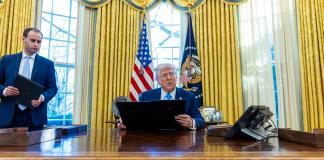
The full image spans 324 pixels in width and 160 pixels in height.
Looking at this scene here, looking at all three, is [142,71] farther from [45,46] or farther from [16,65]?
[16,65]

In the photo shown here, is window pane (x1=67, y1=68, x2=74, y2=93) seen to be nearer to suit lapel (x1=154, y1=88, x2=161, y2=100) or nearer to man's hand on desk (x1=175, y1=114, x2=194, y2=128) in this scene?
suit lapel (x1=154, y1=88, x2=161, y2=100)

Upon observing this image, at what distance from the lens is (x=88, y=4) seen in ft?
16.1

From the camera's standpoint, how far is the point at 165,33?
536 cm

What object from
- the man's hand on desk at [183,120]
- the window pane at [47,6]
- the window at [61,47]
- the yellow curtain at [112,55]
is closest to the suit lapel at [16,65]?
the man's hand on desk at [183,120]

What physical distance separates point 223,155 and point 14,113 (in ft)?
7.19

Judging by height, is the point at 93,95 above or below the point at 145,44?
below

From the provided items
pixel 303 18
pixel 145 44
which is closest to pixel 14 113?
pixel 145 44

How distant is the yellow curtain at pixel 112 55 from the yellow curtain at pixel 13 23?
119 centimetres

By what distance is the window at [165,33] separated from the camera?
5.27 m

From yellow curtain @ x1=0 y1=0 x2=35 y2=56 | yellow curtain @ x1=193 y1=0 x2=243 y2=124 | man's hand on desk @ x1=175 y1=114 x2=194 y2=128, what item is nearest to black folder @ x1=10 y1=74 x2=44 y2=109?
man's hand on desk @ x1=175 y1=114 x2=194 y2=128

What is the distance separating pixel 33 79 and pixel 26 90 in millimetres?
423

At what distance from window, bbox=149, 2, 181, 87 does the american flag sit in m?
0.62

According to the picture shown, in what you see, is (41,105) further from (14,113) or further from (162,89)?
(162,89)

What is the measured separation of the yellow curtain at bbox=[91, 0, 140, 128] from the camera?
4.73 m
